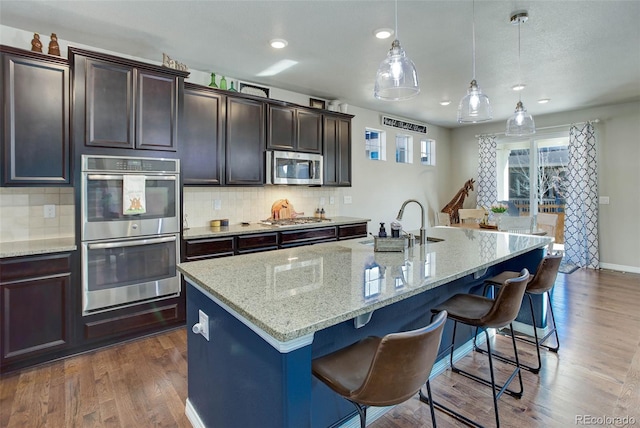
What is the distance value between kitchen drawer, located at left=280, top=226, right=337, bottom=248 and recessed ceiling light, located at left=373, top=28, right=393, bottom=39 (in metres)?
2.19

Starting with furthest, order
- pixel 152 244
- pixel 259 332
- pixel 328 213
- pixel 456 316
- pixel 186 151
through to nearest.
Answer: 1. pixel 328 213
2. pixel 186 151
3. pixel 152 244
4. pixel 456 316
5. pixel 259 332

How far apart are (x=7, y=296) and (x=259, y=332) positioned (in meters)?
2.32

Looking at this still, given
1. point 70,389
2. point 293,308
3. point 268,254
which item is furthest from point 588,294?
point 70,389

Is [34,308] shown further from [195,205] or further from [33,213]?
[195,205]

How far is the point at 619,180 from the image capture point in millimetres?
5387

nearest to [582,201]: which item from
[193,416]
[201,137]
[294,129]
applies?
[294,129]

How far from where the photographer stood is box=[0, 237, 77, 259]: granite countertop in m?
2.40

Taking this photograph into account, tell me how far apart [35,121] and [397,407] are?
3258mm

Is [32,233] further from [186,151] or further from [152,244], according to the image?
[186,151]

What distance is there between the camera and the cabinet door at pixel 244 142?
376 centimetres

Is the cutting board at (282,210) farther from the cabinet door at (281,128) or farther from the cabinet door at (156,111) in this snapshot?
the cabinet door at (156,111)

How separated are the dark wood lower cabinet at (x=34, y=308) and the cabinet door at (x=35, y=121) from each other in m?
0.64

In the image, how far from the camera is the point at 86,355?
8.99ft

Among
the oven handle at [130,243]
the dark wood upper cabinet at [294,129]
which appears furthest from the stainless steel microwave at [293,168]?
the oven handle at [130,243]
